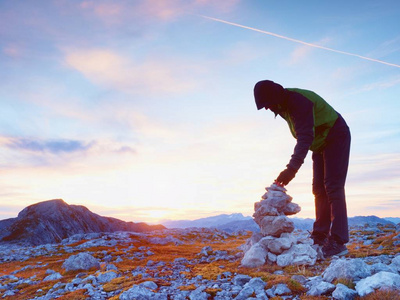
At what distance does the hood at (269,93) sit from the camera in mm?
7832

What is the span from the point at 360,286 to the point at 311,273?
2.64m

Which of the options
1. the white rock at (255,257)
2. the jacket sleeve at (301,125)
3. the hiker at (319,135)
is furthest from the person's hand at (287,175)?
the white rock at (255,257)

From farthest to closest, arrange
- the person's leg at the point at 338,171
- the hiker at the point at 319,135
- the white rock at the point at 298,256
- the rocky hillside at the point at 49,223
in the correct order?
the rocky hillside at the point at 49,223
the white rock at the point at 298,256
the person's leg at the point at 338,171
the hiker at the point at 319,135

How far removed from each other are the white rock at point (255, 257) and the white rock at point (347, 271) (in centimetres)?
454

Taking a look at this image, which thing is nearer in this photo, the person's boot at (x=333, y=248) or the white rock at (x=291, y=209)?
the person's boot at (x=333, y=248)

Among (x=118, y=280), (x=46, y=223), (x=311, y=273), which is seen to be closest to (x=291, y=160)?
(x=311, y=273)

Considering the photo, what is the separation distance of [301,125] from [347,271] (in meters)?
3.78

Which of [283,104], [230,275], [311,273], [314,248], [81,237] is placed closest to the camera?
[311,273]

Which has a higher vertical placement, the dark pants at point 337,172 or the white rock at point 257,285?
the dark pants at point 337,172

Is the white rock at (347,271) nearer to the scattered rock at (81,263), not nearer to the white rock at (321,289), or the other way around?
the white rock at (321,289)

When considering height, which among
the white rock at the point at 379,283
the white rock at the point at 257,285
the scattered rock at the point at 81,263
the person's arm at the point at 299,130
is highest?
the person's arm at the point at 299,130

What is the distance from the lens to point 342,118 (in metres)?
8.42

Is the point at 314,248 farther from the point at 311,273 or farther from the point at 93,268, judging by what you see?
the point at 93,268

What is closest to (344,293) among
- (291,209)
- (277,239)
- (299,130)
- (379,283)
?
(379,283)
